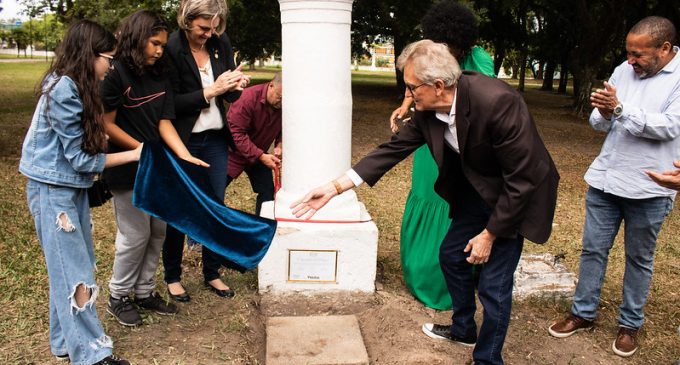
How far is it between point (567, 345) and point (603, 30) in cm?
1485

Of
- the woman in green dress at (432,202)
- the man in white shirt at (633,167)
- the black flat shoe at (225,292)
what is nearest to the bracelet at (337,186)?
the woman in green dress at (432,202)

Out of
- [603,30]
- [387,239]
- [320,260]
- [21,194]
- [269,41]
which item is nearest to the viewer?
[320,260]

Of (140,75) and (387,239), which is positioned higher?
(140,75)

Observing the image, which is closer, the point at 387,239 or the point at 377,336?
the point at 377,336

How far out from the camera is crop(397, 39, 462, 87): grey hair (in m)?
2.83

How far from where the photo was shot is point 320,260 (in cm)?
412

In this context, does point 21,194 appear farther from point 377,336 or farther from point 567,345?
point 567,345

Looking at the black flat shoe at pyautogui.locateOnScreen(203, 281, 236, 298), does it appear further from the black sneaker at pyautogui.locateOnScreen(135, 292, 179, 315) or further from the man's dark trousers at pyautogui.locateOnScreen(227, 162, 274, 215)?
the man's dark trousers at pyautogui.locateOnScreen(227, 162, 274, 215)

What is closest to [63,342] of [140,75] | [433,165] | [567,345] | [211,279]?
[211,279]

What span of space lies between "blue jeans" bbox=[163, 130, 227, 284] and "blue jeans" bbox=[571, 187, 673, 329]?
2.35m

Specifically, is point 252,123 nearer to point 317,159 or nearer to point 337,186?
point 317,159

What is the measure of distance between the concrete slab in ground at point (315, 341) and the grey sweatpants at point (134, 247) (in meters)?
0.82

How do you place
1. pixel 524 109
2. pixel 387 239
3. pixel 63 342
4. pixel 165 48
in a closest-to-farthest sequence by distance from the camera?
pixel 524 109, pixel 63 342, pixel 165 48, pixel 387 239

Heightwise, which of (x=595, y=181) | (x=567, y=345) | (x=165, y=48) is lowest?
(x=567, y=345)
